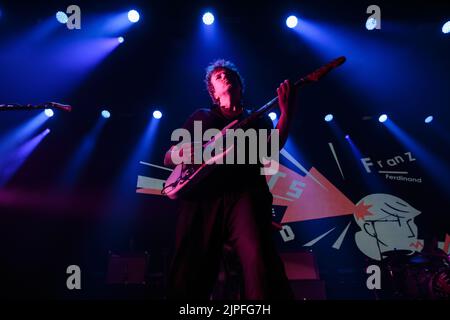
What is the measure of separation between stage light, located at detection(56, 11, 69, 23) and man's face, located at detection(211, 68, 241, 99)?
339cm

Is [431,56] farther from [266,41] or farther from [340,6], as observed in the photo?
[266,41]

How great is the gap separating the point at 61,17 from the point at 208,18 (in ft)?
7.07

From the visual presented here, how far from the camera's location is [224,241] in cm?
236

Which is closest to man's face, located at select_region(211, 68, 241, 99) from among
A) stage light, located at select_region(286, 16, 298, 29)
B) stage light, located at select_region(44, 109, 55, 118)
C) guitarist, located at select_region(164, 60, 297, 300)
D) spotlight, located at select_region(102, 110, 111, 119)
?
guitarist, located at select_region(164, 60, 297, 300)

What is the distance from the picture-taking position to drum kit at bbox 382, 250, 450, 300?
5.45m

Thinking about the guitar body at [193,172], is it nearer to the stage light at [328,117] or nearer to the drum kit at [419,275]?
the drum kit at [419,275]

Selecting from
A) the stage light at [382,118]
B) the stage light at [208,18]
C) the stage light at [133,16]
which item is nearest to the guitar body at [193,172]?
the stage light at [208,18]

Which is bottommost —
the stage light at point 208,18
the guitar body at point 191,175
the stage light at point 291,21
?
the guitar body at point 191,175

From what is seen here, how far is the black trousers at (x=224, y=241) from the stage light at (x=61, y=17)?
164 inches

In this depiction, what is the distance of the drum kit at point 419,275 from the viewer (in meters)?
5.45

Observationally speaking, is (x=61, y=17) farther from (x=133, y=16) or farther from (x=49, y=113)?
(x=49, y=113)

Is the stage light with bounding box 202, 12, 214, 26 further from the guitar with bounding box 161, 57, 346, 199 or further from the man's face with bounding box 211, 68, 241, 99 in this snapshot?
the guitar with bounding box 161, 57, 346, 199
